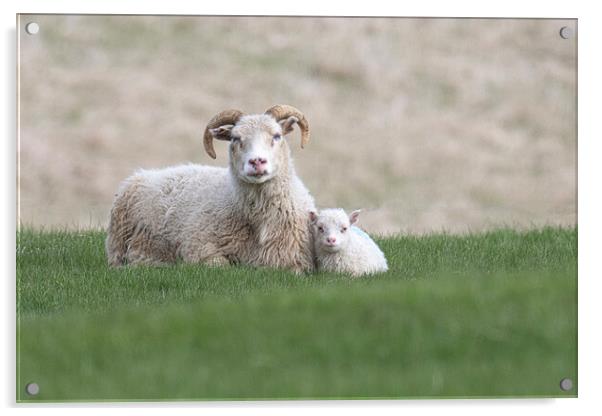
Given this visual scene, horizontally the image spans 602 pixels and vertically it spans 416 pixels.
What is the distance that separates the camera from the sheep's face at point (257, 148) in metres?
9.71

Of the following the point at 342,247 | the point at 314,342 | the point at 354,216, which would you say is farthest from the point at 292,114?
the point at 314,342

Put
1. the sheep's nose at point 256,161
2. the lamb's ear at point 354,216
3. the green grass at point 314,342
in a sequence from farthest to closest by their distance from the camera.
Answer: the lamb's ear at point 354,216
the sheep's nose at point 256,161
the green grass at point 314,342

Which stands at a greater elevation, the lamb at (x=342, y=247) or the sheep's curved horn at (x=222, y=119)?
the sheep's curved horn at (x=222, y=119)

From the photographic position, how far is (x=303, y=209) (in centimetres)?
1016

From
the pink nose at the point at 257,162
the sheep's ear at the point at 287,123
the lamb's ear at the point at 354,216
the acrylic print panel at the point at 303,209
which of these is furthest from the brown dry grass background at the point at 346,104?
the pink nose at the point at 257,162

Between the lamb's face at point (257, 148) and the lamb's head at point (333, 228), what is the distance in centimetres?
49

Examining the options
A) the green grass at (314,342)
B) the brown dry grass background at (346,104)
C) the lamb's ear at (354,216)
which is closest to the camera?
the green grass at (314,342)

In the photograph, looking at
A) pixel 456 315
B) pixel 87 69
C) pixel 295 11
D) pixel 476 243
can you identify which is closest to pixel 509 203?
pixel 476 243

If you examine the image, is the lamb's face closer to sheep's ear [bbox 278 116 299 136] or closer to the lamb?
sheep's ear [bbox 278 116 299 136]

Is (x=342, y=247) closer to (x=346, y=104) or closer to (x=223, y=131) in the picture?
(x=346, y=104)

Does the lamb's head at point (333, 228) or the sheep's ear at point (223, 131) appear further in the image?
the sheep's ear at point (223, 131)

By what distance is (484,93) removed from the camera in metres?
9.74

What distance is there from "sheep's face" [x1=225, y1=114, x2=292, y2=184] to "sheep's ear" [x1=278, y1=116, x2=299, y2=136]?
10mm

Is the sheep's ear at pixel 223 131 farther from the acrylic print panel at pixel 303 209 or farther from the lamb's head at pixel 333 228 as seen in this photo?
the lamb's head at pixel 333 228
